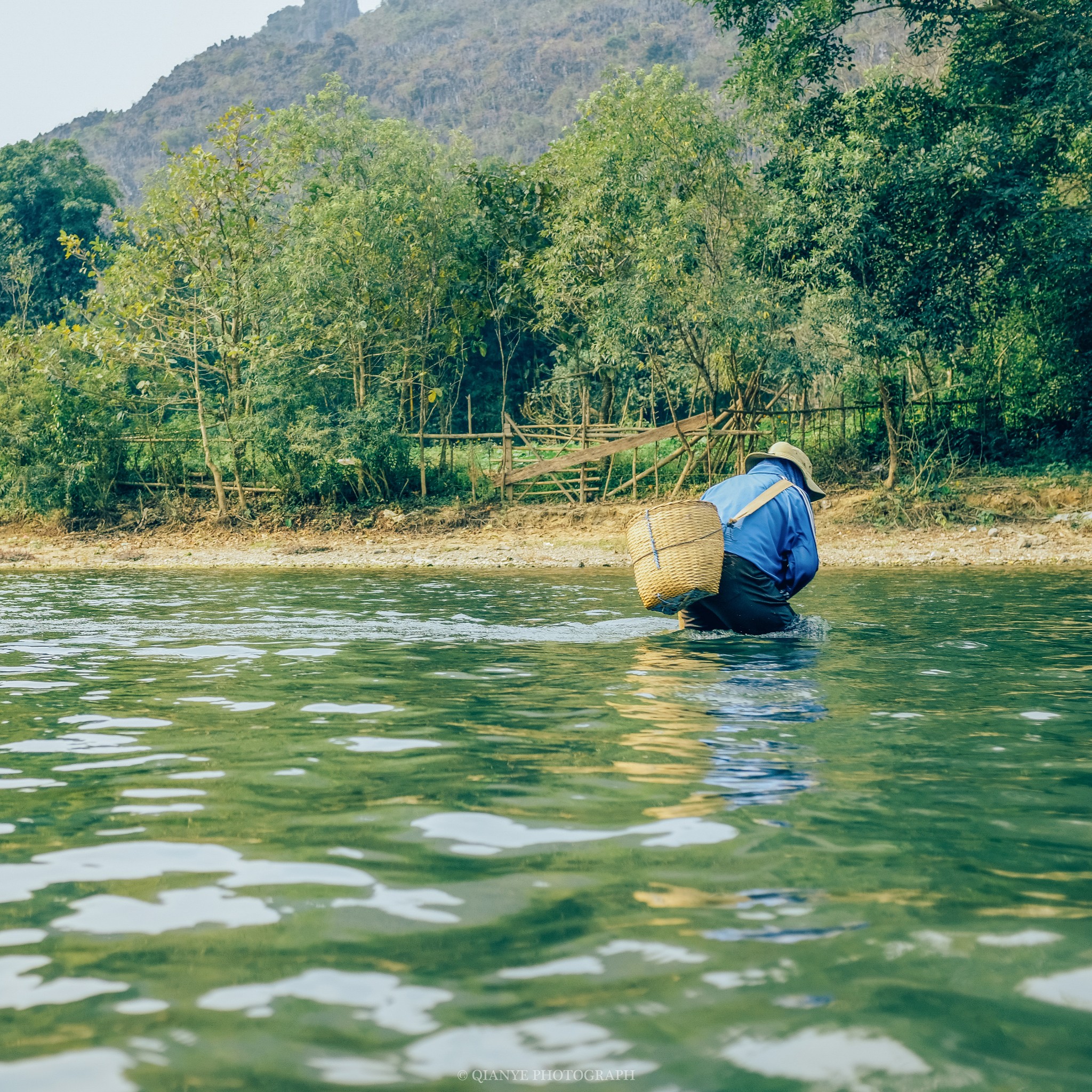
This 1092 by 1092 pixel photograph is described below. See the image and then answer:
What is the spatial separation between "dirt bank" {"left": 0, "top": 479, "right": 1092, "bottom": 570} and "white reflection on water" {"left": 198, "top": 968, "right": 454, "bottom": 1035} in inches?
636

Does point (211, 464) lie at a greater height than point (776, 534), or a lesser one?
greater

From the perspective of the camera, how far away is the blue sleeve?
853cm

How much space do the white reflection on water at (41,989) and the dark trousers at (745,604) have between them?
639 cm

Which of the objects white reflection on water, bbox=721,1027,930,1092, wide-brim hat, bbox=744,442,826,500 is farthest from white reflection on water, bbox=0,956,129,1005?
wide-brim hat, bbox=744,442,826,500

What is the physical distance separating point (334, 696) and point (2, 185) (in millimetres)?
48065

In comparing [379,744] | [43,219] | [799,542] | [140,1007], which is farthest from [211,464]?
[43,219]

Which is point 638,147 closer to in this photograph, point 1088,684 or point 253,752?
point 1088,684

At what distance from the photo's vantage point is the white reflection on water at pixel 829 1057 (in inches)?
83.8

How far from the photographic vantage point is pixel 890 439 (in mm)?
22016

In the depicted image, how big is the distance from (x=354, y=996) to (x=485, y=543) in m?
19.8

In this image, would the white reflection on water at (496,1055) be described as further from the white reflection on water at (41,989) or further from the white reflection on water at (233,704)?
the white reflection on water at (233,704)

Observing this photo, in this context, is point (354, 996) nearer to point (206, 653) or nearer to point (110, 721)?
point (110, 721)

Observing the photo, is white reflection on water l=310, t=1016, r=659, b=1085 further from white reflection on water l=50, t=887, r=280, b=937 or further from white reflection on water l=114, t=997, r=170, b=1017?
white reflection on water l=50, t=887, r=280, b=937

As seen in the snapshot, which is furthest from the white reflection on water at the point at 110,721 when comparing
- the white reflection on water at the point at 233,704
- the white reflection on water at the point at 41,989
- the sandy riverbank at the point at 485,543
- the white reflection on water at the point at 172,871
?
the sandy riverbank at the point at 485,543
